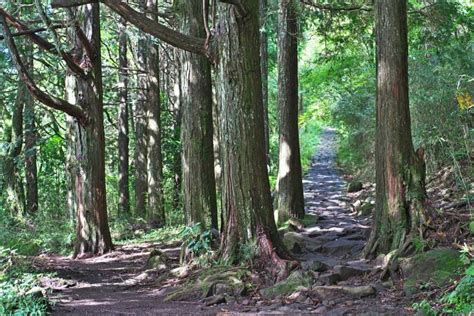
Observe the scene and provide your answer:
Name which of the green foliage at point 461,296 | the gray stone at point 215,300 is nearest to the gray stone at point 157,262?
the gray stone at point 215,300

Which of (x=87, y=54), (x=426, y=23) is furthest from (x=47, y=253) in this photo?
(x=426, y=23)

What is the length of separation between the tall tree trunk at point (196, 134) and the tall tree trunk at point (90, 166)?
9.79 ft

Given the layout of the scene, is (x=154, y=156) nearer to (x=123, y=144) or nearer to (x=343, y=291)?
(x=123, y=144)

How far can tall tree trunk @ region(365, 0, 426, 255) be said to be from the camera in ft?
27.7

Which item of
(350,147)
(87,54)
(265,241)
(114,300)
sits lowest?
(114,300)

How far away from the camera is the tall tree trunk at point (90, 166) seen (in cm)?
1146

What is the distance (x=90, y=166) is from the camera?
11484 mm

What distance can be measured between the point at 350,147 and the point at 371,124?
5.59m

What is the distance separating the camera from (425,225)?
8109mm

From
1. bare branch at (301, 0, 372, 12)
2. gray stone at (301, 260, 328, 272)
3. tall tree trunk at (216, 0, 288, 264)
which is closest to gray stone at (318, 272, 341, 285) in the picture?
gray stone at (301, 260, 328, 272)

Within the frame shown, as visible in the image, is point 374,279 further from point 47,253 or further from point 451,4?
point 47,253

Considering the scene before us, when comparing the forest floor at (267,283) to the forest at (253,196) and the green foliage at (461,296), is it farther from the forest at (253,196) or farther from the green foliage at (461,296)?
the green foliage at (461,296)

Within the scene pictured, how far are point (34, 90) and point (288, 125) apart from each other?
19.4 feet

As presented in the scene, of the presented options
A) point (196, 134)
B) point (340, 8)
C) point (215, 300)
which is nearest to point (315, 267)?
point (215, 300)
